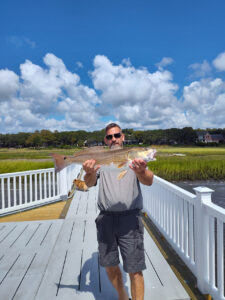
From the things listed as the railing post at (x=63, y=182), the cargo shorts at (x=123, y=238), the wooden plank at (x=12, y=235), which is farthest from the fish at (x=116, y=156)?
the railing post at (x=63, y=182)

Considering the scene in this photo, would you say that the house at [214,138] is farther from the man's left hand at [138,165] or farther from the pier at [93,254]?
the man's left hand at [138,165]

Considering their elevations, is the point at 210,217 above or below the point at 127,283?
above

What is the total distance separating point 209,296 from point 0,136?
91.6m

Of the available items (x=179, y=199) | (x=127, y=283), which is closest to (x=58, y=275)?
(x=127, y=283)

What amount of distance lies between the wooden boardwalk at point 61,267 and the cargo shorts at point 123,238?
725 mm

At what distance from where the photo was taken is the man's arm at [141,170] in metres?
1.57

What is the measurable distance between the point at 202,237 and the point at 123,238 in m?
1.04

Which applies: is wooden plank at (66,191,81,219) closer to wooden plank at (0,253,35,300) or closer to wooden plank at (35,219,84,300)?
wooden plank at (35,219,84,300)

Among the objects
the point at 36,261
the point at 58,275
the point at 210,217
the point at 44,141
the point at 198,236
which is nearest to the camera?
the point at 210,217

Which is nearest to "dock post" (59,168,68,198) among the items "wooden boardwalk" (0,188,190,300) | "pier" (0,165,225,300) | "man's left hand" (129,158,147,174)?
"pier" (0,165,225,300)

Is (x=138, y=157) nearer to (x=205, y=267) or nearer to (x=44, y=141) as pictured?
(x=205, y=267)

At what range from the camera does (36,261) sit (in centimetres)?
281

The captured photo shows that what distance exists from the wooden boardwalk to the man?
2.15 feet

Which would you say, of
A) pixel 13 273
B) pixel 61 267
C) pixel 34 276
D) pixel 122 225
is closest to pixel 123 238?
pixel 122 225
